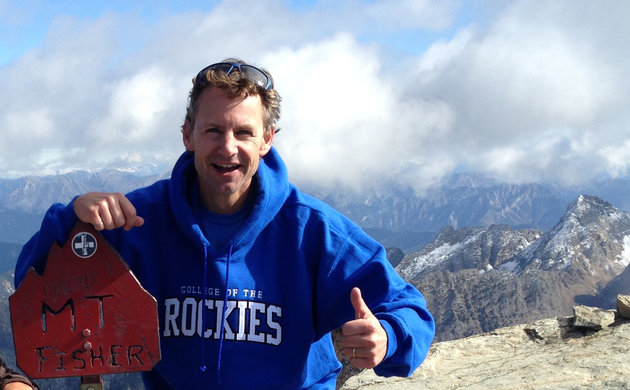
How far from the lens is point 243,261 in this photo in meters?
5.45

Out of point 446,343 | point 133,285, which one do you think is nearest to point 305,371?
point 133,285

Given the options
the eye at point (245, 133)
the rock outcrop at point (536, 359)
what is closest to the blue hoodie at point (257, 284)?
the eye at point (245, 133)

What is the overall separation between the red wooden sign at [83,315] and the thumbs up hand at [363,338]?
1831mm

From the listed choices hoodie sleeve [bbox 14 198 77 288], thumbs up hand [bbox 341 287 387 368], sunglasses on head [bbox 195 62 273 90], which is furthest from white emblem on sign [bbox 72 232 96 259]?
thumbs up hand [bbox 341 287 387 368]

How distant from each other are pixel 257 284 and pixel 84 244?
1650 mm

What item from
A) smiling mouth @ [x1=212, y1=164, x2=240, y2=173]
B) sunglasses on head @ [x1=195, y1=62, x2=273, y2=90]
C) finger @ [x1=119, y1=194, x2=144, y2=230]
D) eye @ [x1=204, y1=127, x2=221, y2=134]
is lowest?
finger @ [x1=119, y1=194, x2=144, y2=230]

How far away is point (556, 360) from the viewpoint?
9.92m

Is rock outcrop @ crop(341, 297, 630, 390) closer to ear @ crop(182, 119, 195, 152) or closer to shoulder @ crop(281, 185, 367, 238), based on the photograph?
shoulder @ crop(281, 185, 367, 238)

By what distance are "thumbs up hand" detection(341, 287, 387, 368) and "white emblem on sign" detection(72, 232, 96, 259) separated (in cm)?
237

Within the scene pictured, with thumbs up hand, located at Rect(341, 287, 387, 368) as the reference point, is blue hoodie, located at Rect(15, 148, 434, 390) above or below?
above

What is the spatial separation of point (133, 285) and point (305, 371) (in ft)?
6.52

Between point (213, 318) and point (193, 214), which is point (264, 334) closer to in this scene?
point (213, 318)

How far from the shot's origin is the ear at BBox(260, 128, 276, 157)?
5.50 metres

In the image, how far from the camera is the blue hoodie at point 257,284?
17.6 ft
